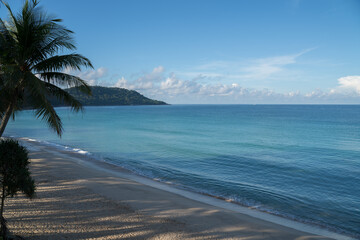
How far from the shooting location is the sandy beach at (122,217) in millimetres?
6480

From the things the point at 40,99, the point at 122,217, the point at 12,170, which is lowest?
the point at 122,217

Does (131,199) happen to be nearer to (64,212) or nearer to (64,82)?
(64,212)

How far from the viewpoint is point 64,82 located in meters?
7.98

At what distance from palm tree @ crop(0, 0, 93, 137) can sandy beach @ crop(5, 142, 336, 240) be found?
2616 millimetres

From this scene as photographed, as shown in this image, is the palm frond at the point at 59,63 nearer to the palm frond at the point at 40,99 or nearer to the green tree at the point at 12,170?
the palm frond at the point at 40,99

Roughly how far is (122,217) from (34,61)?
5.54 m

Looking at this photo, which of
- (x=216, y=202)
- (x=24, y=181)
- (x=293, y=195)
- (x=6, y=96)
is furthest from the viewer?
(x=293, y=195)

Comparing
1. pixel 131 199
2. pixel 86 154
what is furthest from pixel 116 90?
pixel 131 199

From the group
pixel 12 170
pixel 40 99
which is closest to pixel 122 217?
pixel 12 170

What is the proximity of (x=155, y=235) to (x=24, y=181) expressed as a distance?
3.56 m

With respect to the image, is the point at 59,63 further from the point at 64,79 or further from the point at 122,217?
the point at 122,217

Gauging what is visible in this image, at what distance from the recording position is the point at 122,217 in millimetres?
7559

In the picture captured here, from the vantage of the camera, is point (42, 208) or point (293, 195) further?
point (293, 195)

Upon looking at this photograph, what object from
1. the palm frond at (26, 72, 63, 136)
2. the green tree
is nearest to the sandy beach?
the green tree
